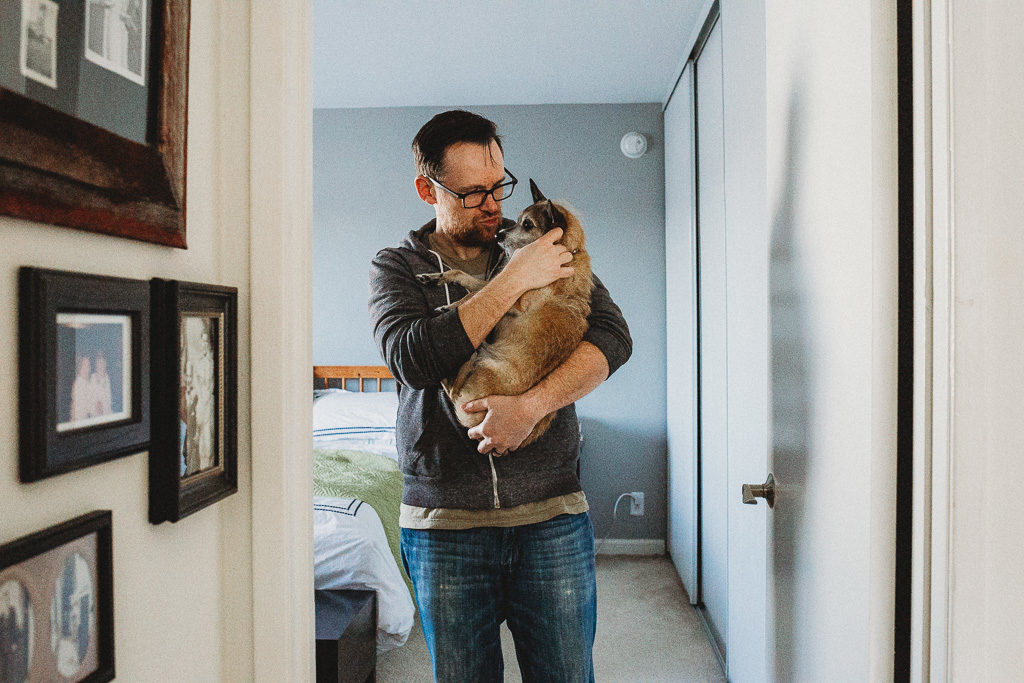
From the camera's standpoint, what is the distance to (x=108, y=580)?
60 centimetres

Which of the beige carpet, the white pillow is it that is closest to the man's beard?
the beige carpet

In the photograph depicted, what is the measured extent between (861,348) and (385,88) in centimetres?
354

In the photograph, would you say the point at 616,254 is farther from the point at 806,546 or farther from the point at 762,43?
the point at 806,546

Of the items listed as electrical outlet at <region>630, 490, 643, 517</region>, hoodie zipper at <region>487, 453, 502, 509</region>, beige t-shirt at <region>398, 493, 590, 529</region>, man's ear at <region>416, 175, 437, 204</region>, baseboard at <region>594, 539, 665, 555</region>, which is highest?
man's ear at <region>416, 175, 437, 204</region>

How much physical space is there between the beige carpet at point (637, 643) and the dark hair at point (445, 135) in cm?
199

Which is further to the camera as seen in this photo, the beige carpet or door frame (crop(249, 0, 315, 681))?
the beige carpet

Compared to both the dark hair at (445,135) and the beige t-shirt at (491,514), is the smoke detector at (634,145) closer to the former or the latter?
the dark hair at (445,135)

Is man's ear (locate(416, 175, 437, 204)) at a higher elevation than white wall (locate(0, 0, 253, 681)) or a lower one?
higher

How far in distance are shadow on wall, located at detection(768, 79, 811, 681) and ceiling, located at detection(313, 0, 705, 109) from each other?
2.02 m

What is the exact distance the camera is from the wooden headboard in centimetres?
416

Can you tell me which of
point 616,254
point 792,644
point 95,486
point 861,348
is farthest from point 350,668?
point 616,254

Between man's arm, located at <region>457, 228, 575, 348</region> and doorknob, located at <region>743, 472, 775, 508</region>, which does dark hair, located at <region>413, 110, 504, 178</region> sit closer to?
man's arm, located at <region>457, 228, 575, 348</region>

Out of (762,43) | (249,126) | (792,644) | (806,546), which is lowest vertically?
(792,644)

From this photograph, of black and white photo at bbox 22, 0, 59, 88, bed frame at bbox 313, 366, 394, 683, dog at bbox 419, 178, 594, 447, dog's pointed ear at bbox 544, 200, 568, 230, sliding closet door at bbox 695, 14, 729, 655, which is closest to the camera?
black and white photo at bbox 22, 0, 59, 88
